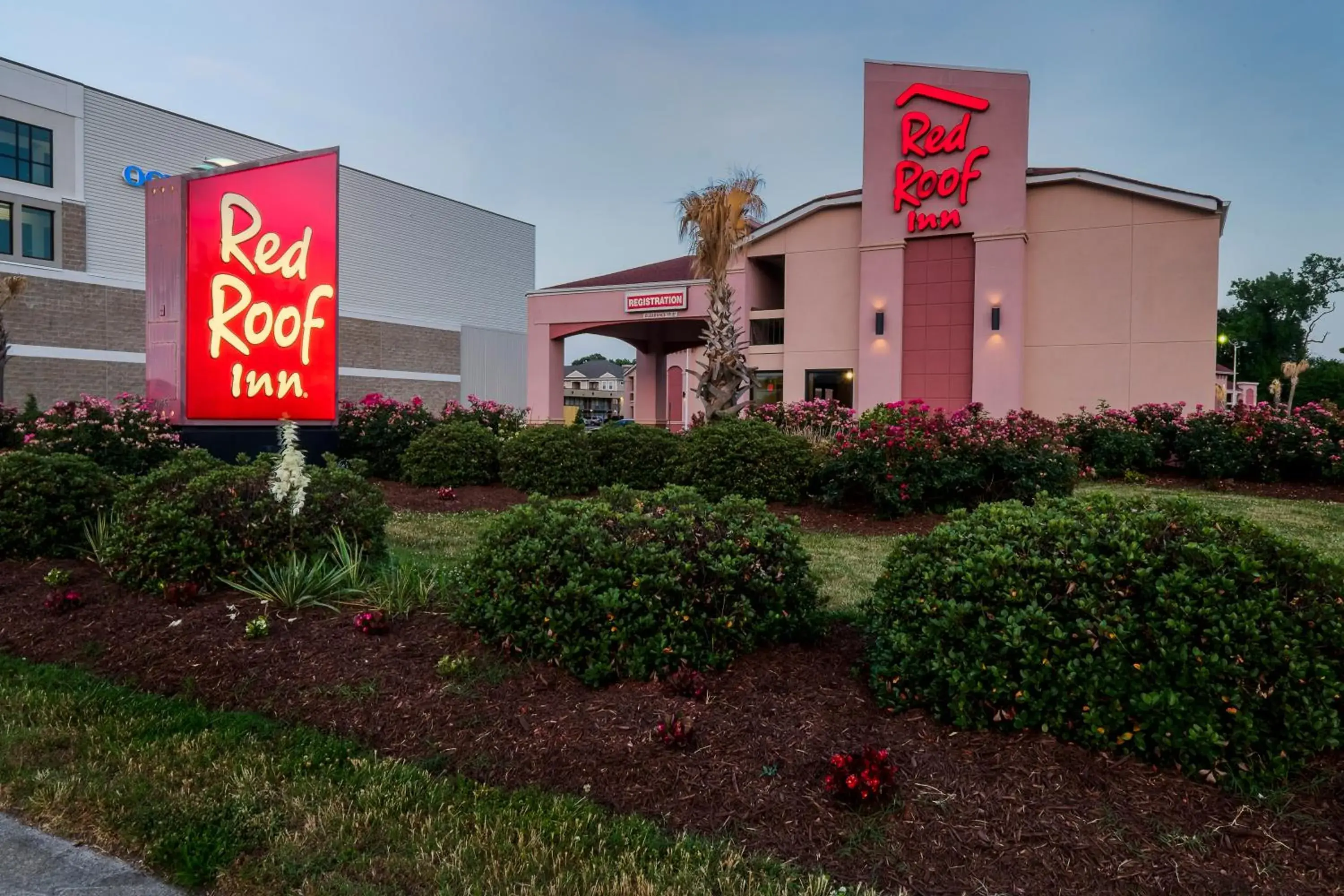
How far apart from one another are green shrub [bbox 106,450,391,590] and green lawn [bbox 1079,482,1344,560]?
812cm

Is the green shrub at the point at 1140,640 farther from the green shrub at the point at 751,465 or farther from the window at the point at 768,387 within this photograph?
the window at the point at 768,387

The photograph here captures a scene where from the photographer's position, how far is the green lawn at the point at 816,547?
21.2 ft

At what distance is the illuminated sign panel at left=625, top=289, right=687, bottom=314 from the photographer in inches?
981

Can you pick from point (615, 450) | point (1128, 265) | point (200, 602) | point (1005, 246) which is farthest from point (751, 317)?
point (200, 602)

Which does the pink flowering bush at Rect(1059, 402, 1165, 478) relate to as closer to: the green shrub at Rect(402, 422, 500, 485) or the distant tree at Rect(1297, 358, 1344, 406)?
the green shrub at Rect(402, 422, 500, 485)

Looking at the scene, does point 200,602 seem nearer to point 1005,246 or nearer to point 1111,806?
point 1111,806

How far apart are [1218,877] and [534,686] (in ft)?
8.89

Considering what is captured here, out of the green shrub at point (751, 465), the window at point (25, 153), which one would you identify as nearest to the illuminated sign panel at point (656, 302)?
the green shrub at point (751, 465)

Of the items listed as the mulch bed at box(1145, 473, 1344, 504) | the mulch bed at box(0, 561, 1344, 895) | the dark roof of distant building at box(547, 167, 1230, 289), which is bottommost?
the mulch bed at box(0, 561, 1344, 895)

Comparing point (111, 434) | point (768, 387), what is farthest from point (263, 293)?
point (768, 387)

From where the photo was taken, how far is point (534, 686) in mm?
3770

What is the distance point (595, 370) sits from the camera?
100750 mm

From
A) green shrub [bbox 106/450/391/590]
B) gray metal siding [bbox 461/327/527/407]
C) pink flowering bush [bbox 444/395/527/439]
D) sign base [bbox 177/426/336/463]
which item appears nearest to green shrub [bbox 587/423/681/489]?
pink flowering bush [bbox 444/395/527/439]

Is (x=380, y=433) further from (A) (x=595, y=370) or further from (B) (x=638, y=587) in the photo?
(A) (x=595, y=370)
